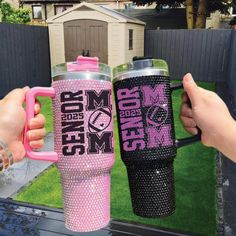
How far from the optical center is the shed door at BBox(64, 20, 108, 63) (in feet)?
34.4

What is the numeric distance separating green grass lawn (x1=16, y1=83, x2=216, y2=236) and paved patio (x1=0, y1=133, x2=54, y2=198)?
0.11 metres

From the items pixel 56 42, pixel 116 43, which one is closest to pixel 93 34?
pixel 116 43

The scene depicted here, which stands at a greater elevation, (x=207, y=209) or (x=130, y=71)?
(x=130, y=71)

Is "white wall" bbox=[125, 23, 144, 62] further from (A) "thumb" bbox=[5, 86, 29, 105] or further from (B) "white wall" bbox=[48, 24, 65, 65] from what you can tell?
(A) "thumb" bbox=[5, 86, 29, 105]

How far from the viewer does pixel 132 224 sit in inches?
62.0

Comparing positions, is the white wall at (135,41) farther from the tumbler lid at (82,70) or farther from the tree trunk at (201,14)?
the tumbler lid at (82,70)

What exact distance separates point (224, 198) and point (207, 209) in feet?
3.68

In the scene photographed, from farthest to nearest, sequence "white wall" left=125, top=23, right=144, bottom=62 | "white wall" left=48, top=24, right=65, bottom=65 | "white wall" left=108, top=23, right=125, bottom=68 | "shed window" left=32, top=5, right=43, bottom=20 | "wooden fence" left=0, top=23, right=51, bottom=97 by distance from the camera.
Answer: "shed window" left=32, top=5, right=43, bottom=20 → "white wall" left=48, top=24, right=65, bottom=65 → "white wall" left=125, top=23, right=144, bottom=62 → "white wall" left=108, top=23, right=125, bottom=68 → "wooden fence" left=0, top=23, right=51, bottom=97

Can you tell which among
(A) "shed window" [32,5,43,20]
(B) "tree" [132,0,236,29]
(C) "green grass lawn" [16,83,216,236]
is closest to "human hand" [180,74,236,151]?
(C) "green grass lawn" [16,83,216,236]

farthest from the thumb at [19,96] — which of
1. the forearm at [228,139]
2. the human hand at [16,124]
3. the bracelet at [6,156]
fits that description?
the forearm at [228,139]

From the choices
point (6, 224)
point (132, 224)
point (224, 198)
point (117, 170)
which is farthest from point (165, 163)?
point (117, 170)

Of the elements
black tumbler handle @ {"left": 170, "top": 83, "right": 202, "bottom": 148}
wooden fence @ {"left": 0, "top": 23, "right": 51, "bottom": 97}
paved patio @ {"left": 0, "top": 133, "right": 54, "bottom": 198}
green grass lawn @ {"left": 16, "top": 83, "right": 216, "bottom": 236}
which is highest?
black tumbler handle @ {"left": 170, "top": 83, "right": 202, "bottom": 148}

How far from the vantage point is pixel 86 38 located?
1072 centimetres

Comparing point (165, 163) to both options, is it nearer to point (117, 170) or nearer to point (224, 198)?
point (224, 198)
